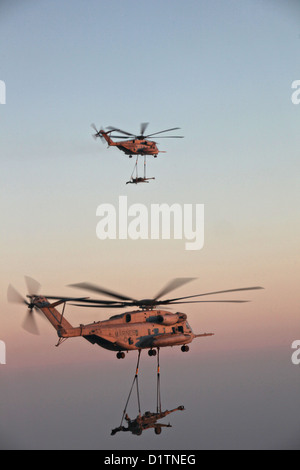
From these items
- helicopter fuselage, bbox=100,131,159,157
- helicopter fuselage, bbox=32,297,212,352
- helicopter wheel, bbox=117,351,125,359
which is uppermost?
helicopter fuselage, bbox=100,131,159,157

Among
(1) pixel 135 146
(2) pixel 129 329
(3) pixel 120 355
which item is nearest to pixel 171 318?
(2) pixel 129 329

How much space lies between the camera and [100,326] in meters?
64.7

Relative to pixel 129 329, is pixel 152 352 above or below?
below

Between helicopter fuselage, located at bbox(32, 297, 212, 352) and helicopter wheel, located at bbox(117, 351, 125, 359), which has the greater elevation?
helicopter fuselage, located at bbox(32, 297, 212, 352)

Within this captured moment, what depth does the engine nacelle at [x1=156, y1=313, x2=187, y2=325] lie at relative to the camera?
221 feet

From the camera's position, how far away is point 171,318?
68.0m

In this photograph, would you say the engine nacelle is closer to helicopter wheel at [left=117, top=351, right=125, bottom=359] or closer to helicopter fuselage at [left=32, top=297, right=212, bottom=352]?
helicopter fuselage at [left=32, top=297, right=212, bottom=352]

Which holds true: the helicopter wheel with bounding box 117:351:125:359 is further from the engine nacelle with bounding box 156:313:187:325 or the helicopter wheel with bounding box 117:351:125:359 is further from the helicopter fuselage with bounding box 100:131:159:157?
the helicopter fuselage with bounding box 100:131:159:157

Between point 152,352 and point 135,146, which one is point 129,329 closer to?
point 152,352

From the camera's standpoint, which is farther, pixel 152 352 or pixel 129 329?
pixel 152 352

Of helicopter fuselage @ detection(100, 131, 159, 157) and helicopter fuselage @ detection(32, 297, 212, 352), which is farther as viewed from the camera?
helicopter fuselage @ detection(100, 131, 159, 157)

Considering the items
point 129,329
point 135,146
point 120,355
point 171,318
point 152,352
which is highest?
point 135,146
